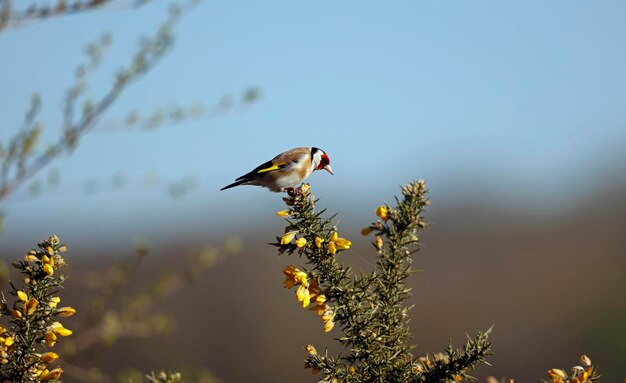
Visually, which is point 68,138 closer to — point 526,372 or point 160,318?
point 160,318

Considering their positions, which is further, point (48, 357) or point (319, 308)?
point (319, 308)

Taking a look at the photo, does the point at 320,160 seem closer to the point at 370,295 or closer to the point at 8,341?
the point at 370,295

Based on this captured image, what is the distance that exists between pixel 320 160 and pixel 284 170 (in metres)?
0.46

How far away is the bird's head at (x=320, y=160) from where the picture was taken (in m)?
6.66

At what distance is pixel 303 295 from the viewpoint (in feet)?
11.2

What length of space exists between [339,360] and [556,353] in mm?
22495

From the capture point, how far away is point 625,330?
2619 centimetres

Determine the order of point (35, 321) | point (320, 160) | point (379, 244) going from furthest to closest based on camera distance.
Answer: point (320, 160) < point (379, 244) < point (35, 321)

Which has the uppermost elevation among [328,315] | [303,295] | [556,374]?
[303,295]

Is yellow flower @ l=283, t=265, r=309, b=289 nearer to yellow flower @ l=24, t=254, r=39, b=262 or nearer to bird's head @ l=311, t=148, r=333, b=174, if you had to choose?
yellow flower @ l=24, t=254, r=39, b=262

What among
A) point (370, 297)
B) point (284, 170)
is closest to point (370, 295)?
point (370, 297)

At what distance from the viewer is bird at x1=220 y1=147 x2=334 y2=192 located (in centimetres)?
632

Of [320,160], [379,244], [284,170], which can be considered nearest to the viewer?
→ [379,244]

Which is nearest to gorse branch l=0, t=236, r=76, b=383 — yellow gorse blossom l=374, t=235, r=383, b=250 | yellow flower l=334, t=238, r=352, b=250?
yellow flower l=334, t=238, r=352, b=250
